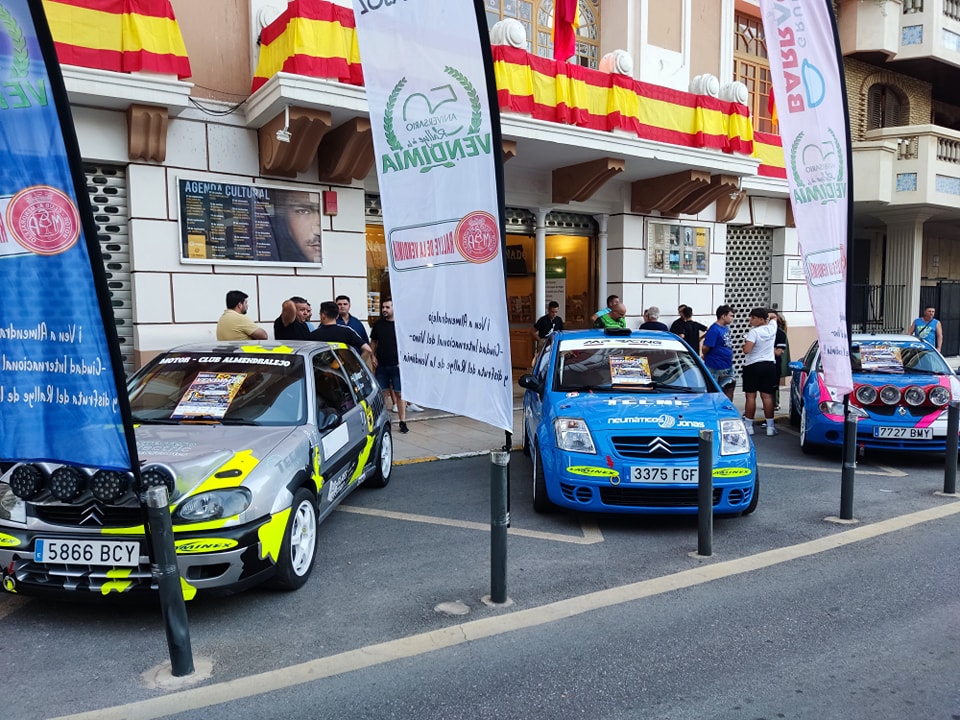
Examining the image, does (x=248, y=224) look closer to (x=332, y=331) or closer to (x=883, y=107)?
(x=332, y=331)

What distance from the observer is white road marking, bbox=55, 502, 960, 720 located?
3062 millimetres

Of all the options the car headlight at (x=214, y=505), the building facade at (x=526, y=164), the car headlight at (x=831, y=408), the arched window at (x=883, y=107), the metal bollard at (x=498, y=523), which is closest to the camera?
the car headlight at (x=214, y=505)

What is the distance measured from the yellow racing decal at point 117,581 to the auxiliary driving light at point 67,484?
1.48 feet

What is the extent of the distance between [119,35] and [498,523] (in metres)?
7.46

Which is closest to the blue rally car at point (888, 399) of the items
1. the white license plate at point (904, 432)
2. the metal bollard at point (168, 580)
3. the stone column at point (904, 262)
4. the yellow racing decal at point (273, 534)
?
the white license plate at point (904, 432)

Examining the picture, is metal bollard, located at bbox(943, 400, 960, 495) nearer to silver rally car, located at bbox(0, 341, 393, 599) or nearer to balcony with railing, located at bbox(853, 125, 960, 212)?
silver rally car, located at bbox(0, 341, 393, 599)

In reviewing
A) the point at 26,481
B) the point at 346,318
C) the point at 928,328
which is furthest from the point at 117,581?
the point at 928,328

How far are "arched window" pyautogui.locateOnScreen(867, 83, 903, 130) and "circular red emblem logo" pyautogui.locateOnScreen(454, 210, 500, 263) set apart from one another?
18.8 meters

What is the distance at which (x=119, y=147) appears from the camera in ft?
27.4

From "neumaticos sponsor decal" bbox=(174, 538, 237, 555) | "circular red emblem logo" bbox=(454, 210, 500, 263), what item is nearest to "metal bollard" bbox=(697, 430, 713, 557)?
"circular red emblem logo" bbox=(454, 210, 500, 263)

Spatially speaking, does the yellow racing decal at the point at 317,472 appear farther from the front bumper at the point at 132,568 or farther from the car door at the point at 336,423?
the front bumper at the point at 132,568

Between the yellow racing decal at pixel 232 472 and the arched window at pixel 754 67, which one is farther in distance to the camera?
the arched window at pixel 754 67

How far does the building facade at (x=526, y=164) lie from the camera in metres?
8.43

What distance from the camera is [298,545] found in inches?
167
